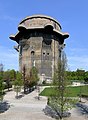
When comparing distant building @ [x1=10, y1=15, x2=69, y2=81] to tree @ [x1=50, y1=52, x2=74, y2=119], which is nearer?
tree @ [x1=50, y1=52, x2=74, y2=119]

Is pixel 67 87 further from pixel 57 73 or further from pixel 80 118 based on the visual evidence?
pixel 80 118

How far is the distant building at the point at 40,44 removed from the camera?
233ft

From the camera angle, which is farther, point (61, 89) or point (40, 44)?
point (40, 44)

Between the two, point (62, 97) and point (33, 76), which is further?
point (33, 76)

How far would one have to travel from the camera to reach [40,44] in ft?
234

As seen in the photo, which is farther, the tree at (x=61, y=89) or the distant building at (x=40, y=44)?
the distant building at (x=40, y=44)

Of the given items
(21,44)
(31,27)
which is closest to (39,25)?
(31,27)

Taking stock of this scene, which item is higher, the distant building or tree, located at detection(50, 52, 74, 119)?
the distant building

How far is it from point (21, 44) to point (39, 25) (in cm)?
869

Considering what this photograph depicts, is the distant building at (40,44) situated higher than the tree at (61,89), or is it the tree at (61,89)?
the distant building at (40,44)

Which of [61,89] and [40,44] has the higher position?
[40,44]

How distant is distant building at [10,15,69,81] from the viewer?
71.0 meters

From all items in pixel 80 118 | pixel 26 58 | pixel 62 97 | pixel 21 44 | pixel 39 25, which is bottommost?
pixel 80 118

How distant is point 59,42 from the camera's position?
7731cm
